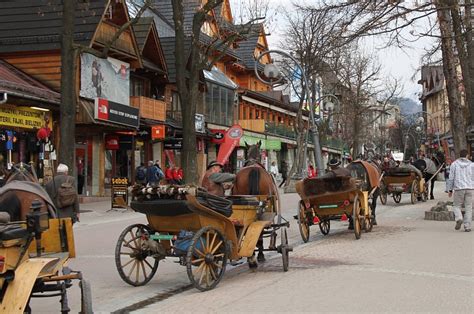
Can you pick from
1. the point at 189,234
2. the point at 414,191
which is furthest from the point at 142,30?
the point at 189,234

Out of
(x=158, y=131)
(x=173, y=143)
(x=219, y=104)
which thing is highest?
(x=219, y=104)

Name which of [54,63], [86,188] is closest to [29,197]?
[54,63]

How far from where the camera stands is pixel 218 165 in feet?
33.9

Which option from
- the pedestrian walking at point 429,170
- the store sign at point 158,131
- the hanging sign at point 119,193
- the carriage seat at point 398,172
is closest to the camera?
the hanging sign at point 119,193

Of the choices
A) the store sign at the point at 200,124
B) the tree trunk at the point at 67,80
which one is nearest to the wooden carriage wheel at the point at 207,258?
the tree trunk at the point at 67,80

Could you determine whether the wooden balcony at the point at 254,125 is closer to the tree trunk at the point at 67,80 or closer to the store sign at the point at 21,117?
the store sign at the point at 21,117

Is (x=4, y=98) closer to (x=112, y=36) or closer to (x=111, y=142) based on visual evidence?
(x=112, y=36)

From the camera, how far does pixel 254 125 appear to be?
5122 centimetres

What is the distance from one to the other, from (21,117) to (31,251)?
57.2ft

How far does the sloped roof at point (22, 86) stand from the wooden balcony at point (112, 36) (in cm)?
345

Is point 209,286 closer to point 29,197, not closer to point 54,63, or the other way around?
point 29,197

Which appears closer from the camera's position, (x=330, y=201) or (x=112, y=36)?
(x=330, y=201)

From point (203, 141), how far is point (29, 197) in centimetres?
3398

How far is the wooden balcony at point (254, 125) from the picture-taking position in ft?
164
